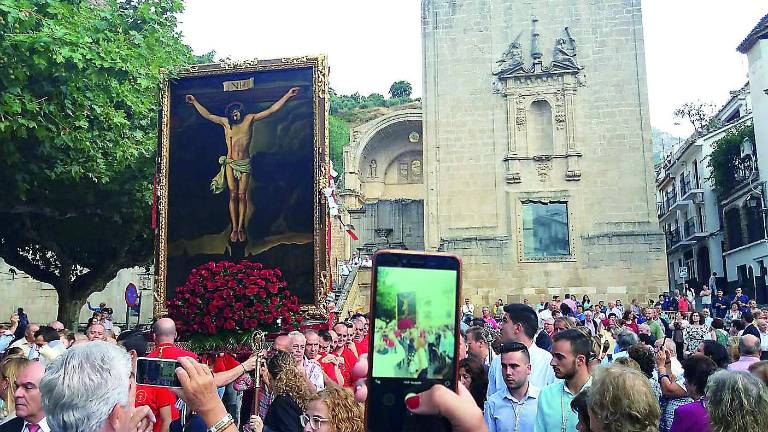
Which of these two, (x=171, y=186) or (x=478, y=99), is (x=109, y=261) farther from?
(x=478, y=99)

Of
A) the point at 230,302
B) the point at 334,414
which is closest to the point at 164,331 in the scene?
the point at 230,302

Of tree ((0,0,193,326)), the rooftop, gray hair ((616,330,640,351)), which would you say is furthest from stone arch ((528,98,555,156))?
gray hair ((616,330,640,351))

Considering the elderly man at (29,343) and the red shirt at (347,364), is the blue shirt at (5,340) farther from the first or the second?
the red shirt at (347,364)

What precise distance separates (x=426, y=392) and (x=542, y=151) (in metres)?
25.2

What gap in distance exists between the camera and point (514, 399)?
199 inches

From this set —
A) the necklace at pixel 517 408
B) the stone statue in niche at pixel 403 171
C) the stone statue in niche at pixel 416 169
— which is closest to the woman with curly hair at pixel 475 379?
the necklace at pixel 517 408

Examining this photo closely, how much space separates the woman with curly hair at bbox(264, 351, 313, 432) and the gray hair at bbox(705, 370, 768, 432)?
256 centimetres

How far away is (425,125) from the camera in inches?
1065

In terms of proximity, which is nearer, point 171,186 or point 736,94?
point 171,186

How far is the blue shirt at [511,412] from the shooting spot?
16.3ft

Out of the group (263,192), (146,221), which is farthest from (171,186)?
(146,221)

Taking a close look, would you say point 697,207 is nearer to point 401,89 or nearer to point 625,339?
point 401,89

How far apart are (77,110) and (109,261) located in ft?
29.5

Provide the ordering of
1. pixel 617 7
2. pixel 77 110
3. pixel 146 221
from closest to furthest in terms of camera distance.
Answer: pixel 77 110 → pixel 146 221 → pixel 617 7
